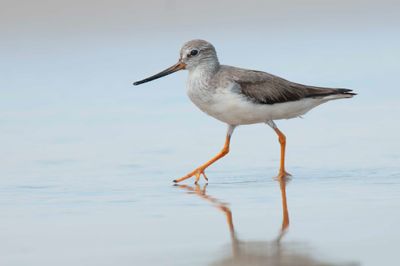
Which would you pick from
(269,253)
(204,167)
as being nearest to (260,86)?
(204,167)

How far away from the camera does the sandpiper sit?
9.93m

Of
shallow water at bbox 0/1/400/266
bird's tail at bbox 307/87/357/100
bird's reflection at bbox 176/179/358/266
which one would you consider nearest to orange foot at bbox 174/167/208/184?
shallow water at bbox 0/1/400/266

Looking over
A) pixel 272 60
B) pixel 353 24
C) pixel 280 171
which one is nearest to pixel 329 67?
pixel 272 60

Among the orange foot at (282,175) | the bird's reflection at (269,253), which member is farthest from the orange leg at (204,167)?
the bird's reflection at (269,253)

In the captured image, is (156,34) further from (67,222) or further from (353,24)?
(67,222)

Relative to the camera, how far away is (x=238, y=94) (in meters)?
9.96

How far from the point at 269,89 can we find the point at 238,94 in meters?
0.44

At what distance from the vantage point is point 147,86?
14414mm

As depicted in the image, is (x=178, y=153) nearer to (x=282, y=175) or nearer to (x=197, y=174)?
(x=197, y=174)

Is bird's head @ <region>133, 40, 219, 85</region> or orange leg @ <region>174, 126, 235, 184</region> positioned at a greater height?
bird's head @ <region>133, 40, 219, 85</region>

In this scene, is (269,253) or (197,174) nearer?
(269,253)

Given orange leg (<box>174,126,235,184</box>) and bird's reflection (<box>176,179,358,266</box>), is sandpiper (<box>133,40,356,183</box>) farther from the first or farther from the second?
bird's reflection (<box>176,179,358,266</box>)

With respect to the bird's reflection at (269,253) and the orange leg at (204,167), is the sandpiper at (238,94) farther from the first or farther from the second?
the bird's reflection at (269,253)

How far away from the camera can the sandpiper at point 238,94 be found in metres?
9.93
